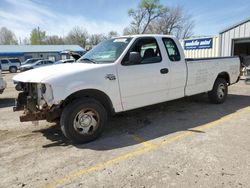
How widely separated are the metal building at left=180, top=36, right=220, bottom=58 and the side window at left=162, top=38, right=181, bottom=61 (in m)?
10.8

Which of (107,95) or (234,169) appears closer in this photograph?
(234,169)

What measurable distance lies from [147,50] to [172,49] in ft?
2.46

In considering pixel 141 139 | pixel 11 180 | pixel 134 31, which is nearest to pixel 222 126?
pixel 141 139

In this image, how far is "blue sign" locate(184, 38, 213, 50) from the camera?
15869mm

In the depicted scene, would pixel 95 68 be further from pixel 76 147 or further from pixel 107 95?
pixel 76 147

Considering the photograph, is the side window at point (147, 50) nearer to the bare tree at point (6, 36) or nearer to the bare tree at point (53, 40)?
the bare tree at point (53, 40)

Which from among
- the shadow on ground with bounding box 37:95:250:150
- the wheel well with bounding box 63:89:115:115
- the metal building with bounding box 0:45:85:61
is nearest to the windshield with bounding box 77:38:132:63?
the wheel well with bounding box 63:89:115:115

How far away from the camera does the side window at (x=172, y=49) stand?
560 centimetres

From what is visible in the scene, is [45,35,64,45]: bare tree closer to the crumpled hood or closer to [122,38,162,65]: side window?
[122,38,162,65]: side window

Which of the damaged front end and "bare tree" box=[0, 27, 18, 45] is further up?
"bare tree" box=[0, 27, 18, 45]

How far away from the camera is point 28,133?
5.09m

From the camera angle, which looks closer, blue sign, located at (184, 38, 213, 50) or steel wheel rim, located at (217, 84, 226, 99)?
steel wheel rim, located at (217, 84, 226, 99)

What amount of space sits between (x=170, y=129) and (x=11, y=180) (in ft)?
10.4

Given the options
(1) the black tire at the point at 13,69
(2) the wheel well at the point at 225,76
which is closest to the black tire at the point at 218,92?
(2) the wheel well at the point at 225,76
